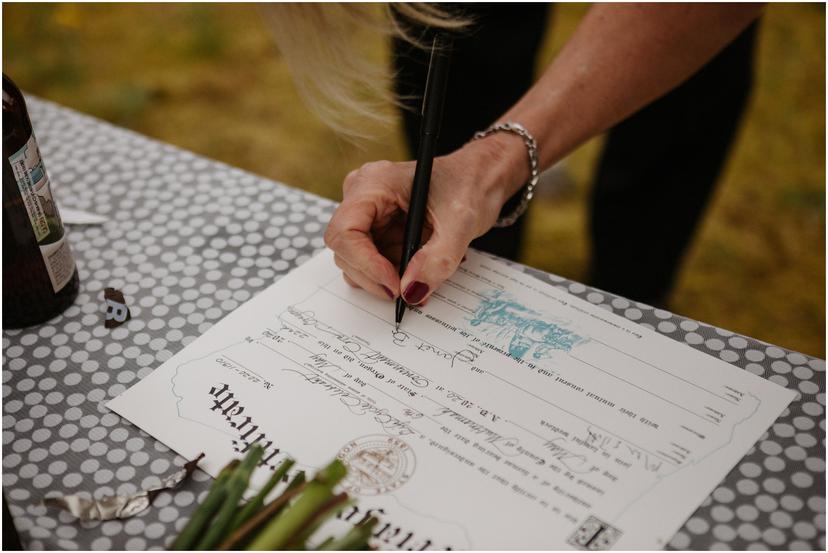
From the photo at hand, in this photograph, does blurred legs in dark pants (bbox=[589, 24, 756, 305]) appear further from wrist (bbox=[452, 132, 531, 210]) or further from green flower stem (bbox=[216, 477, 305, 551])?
green flower stem (bbox=[216, 477, 305, 551])

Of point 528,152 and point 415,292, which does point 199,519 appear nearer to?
point 415,292

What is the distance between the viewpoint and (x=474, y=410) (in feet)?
2.05

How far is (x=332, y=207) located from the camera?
0.85 m

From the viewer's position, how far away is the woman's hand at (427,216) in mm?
704

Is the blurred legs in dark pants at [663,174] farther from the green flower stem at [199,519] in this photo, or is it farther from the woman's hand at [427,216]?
the green flower stem at [199,519]

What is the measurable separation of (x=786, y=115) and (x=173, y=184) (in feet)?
5.89

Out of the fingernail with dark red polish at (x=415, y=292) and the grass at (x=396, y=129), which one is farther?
the grass at (x=396, y=129)

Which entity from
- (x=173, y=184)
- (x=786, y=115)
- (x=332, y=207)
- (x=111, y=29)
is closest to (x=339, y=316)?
(x=332, y=207)

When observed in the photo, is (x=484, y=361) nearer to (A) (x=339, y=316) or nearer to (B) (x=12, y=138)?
(A) (x=339, y=316)

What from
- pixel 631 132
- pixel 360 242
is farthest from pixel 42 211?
pixel 631 132

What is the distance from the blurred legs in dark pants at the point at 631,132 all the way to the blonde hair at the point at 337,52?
0.11 metres

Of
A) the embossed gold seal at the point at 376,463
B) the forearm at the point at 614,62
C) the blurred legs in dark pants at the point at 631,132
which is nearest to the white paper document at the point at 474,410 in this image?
the embossed gold seal at the point at 376,463

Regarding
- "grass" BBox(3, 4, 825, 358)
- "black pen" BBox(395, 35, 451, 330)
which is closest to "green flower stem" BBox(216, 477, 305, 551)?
"black pen" BBox(395, 35, 451, 330)

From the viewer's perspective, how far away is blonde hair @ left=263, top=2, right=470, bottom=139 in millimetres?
973
